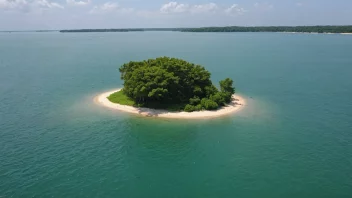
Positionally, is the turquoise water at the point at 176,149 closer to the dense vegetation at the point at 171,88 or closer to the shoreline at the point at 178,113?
the shoreline at the point at 178,113

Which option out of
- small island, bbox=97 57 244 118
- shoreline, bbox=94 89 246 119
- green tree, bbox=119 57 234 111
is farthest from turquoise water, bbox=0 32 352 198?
green tree, bbox=119 57 234 111

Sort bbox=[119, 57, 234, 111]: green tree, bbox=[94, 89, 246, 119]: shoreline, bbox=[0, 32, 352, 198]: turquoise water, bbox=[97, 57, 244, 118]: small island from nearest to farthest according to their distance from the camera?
bbox=[0, 32, 352, 198]: turquoise water
bbox=[94, 89, 246, 119]: shoreline
bbox=[97, 57, 244, 118]: small island
bbox=[119, 57, 234, 111]: green tree

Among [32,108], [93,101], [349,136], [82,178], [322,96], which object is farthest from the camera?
[322,96]

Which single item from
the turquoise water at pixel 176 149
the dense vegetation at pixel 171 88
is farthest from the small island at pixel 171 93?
the turquoise water at pixel 176 149

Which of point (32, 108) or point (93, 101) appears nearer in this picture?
point (32, 108)

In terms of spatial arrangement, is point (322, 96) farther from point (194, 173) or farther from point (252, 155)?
point (194, 173)

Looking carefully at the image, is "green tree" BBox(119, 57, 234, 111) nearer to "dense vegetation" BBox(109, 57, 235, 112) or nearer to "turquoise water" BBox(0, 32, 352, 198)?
"dense vegetation" BBox(109, 57, 235, 112)

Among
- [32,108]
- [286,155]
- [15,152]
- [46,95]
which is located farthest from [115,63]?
[286,155]
